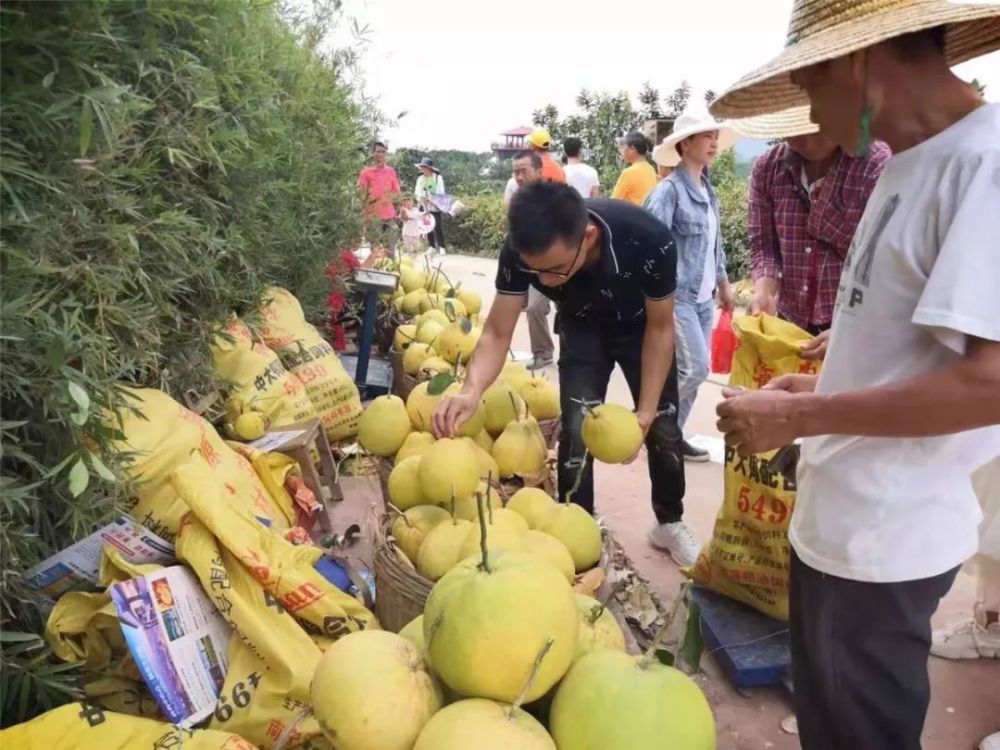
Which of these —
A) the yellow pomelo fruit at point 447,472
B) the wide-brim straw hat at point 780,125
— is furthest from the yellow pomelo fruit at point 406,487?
the wide-brim straw hat at point 780,125

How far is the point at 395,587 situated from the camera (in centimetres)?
183

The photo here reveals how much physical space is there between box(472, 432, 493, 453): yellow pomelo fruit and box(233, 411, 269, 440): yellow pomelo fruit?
36.0 inches

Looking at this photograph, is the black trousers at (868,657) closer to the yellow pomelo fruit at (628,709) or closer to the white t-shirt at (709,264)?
the yellow pomelo fruit at (628,709)

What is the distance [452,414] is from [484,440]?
1.34 feet

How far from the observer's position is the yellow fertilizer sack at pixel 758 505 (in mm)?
2221

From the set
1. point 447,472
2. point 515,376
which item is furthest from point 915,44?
point 515,376

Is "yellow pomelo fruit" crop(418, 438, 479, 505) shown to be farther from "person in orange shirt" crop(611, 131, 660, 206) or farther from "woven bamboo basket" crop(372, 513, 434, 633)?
"person in orange shirt" crop(611, 131, 660, 206)

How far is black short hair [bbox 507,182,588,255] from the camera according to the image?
196 centimetres

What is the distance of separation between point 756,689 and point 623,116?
20.8 meters

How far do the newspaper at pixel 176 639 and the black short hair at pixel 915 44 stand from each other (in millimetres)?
1663

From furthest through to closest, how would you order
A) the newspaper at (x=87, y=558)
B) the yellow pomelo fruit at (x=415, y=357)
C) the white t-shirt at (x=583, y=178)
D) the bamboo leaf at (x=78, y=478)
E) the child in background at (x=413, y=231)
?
the child in background at (x=413, y=231), the white t-shirt at (x=583, y=178), the yellow pomelo fruit at (x=415, y=357), the newspaper at (x=87, y=558), the bamboo leaf at (x=78, y=478)

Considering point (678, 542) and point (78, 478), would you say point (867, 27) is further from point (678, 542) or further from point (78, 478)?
point (678, 542)

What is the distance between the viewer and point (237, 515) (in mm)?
1755

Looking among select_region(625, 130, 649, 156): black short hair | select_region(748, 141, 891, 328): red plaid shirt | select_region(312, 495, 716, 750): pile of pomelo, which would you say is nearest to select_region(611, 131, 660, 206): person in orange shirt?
select_region(625, 130, 649, 156): black short hair
